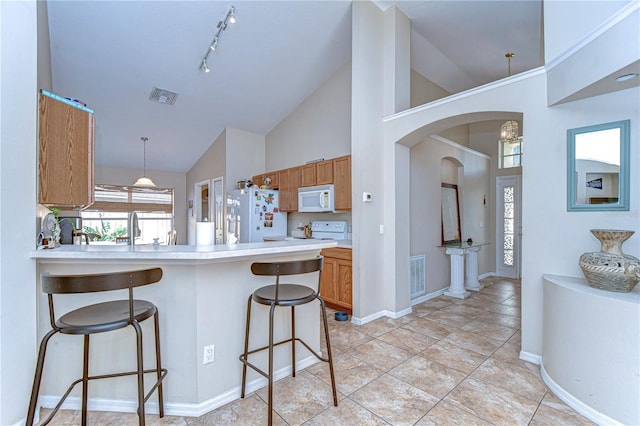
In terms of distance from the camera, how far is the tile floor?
5.83 feet

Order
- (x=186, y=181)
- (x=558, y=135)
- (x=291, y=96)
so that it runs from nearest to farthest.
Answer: (x=558, y=135)
(x=291, y=96)
(x=186, y=181)

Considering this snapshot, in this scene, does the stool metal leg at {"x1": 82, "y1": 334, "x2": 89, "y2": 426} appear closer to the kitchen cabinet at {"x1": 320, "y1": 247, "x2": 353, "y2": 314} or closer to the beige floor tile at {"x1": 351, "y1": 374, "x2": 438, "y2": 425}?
the beige floor tile at {"x1": 351, "y1": 374, "x2": 438, "y2": 425}

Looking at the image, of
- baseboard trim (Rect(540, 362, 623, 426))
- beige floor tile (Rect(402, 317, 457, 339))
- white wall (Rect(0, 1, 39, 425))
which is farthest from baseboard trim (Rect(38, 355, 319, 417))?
baseboard trim (Rect(540, 362, 623, 426))

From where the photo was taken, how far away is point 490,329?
320 centimetres

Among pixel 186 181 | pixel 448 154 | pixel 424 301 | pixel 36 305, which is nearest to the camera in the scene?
pixel 36 305

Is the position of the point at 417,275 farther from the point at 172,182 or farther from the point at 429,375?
the point at 172,182

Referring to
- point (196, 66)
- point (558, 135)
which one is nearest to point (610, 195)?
point (558, 135)

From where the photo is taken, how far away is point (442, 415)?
71.6 inches

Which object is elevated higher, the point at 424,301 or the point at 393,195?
the point at 393,195

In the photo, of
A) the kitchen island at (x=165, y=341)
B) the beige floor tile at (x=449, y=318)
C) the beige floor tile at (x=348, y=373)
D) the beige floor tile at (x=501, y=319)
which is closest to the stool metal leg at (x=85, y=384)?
the kitchen island at (x=165, y=341)

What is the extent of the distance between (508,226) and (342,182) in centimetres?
406

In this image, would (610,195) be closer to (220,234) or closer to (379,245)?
(379,245)

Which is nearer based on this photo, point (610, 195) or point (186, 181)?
point (610, 195)

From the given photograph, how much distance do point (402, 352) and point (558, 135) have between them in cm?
228
